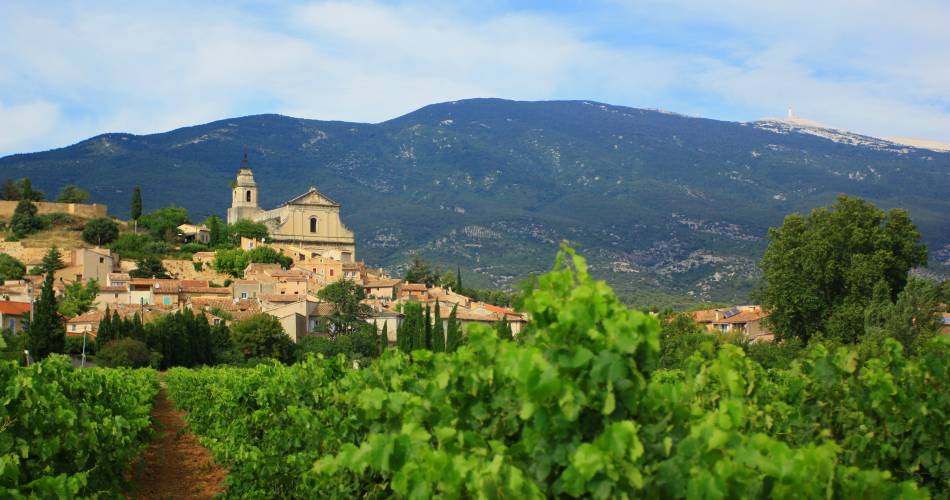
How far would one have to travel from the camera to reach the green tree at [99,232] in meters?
92.2

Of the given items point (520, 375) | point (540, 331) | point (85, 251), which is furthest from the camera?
point (85, 251)

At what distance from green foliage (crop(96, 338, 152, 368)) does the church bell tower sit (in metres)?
58.1

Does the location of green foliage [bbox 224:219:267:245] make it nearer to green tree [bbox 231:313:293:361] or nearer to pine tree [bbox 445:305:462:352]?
green tree [bbox 231:313:293:361]

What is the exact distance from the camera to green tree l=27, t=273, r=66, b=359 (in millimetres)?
51406

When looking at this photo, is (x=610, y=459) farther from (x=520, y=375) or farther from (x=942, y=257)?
(x=942, y=257)

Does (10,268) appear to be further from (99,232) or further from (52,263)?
(99,232)

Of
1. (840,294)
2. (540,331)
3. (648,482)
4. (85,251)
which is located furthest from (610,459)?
(85,251)

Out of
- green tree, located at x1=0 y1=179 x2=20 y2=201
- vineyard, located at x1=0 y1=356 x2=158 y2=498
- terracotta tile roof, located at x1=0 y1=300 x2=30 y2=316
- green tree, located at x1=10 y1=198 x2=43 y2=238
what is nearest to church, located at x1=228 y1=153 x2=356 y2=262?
green tree, located at x1=10 y1=198 x2=43 y2=238

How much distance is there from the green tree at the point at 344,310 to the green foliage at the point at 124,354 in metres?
14.9

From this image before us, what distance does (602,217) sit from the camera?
187m

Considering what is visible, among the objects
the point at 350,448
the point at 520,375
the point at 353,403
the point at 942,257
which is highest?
the point at 520,375

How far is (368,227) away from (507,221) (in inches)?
834

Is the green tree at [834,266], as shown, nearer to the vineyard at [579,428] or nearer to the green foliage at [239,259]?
the green foliage at [239,259]

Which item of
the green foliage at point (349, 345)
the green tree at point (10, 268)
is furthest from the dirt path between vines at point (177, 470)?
the green tree at point (10, 268)
